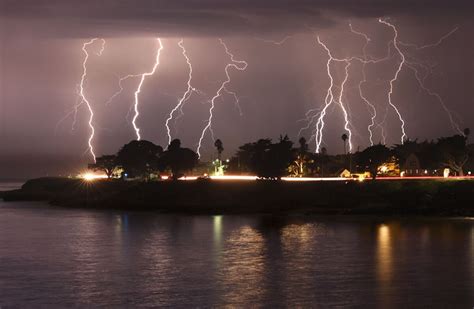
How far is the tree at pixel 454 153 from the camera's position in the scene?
138250mm

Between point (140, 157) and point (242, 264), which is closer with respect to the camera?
point (242, 264)

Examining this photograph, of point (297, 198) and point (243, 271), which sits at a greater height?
point (297, 198)

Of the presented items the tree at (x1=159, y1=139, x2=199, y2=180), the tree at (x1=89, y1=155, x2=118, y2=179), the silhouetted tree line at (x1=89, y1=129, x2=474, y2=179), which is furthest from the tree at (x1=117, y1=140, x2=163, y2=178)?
the tree at (x1=89, y1=155, x2=118, y2=179)

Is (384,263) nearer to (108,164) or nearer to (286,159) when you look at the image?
(286,159)

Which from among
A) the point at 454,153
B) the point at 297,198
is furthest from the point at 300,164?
the point at 297,198

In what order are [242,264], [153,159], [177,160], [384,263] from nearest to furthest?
[242,264], [384,263], [177,160], [153,159]

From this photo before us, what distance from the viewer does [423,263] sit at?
5159 centimetres

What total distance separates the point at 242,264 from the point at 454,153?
96.6 meters

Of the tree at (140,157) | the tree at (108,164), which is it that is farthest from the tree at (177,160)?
the tree at (108,164)

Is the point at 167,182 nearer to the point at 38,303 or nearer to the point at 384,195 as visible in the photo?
the point at 384,195

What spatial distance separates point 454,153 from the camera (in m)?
140

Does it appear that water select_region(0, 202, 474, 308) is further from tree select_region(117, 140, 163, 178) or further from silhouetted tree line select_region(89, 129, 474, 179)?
tree select_region(117, 140, 163, 178)

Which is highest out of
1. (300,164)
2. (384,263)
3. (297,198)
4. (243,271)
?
(300,164)

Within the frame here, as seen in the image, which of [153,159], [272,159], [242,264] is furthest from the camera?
[153,159]
